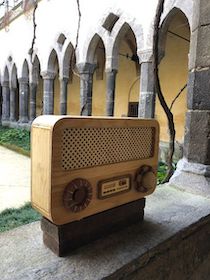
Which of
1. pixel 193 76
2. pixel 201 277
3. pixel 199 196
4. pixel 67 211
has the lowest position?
pixel 201 277

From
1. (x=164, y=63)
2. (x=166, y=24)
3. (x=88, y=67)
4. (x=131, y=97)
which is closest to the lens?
(x=166, y=24)

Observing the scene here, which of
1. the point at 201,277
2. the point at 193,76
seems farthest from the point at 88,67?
the point at 201,277

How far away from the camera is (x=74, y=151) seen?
1.96 feet

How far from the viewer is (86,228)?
67 centimetres

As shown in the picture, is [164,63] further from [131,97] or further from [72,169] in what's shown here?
[72,169]

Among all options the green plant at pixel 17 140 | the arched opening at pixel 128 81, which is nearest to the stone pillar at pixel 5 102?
the green plant at pixel 17 140

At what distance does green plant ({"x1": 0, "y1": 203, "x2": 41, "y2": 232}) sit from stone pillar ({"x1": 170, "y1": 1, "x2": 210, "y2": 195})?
1188 millimetres

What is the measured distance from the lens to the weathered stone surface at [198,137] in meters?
1.21

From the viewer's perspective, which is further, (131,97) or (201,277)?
(131,97)

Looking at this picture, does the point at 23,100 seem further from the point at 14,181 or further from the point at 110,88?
the point at 14,181

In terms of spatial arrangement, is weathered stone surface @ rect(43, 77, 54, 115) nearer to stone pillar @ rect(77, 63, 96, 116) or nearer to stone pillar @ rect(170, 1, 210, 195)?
stone pillar @ rect(77, 63, 96, 116)

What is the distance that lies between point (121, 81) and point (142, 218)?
758 cm

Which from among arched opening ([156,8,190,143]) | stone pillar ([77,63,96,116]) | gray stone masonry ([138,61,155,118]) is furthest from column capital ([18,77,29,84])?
gray stone masonry ([138,61,155,118])

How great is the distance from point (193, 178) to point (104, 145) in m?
0.73
